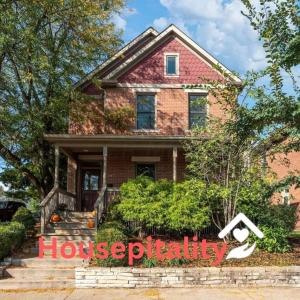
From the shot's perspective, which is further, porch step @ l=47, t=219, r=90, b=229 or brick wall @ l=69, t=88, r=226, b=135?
brick wall @ l=69, t=88, r=226, b=135

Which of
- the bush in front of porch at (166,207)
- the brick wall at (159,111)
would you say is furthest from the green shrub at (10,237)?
the brick wall at (159,111)

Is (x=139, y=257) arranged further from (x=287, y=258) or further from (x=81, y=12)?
(x=81, y=12)

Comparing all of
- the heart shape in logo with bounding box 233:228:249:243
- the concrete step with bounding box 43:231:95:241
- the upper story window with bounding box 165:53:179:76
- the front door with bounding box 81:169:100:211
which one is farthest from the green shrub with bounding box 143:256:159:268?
the upper story window with bounding box 165:53:179:76

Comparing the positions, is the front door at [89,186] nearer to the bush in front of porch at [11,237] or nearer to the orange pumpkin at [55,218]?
the bush in front of porch at [11,237]

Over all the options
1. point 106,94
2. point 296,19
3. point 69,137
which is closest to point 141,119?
point 106,94

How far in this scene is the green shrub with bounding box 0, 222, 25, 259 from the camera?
36.2 feet

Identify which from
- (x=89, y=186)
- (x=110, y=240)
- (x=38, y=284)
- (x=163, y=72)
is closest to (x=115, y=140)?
(x=89, y=186)

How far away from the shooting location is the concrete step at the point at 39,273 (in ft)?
33.7

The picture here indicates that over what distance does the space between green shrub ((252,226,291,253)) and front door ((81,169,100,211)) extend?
9690 millimetres

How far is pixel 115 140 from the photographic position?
1622cm

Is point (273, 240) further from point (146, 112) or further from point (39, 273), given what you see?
point (146, 112)

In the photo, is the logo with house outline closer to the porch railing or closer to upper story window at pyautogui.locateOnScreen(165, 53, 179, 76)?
the porch railing

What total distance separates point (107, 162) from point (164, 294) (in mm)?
10513

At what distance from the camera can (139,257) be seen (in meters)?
10.4
